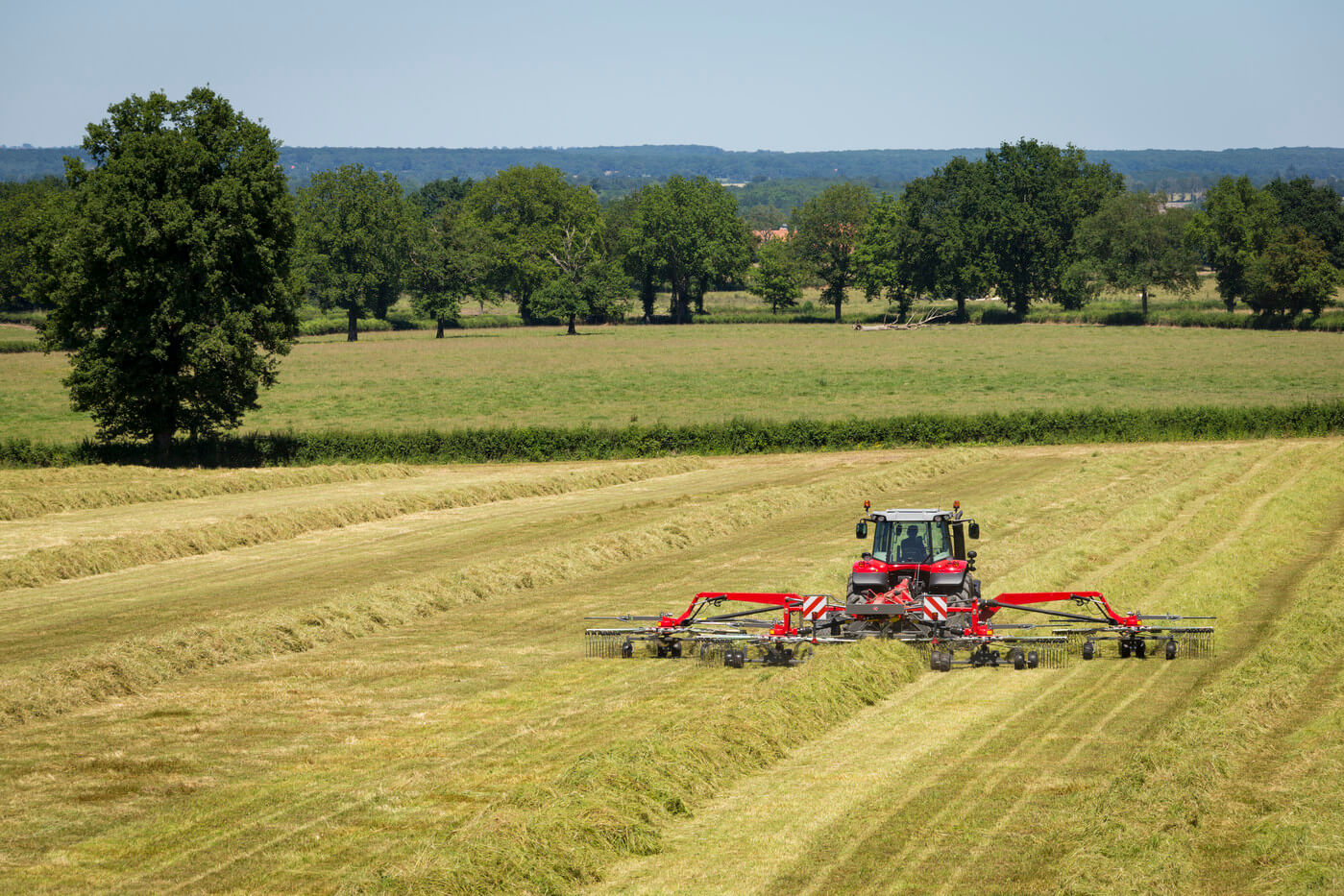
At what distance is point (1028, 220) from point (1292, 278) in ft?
97.9

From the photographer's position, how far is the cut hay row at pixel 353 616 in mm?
18047

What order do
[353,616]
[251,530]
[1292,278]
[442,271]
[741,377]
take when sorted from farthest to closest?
[442,271] < [1292,278] < [741,377] < [251,530] < [353,616]

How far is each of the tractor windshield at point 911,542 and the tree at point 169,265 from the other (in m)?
32.9

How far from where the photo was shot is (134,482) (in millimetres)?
41562

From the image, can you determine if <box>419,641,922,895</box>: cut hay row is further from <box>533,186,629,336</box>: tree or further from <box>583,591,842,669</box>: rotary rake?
<box>533,186,629,336</box>: tree

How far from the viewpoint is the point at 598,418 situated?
62.7 metres

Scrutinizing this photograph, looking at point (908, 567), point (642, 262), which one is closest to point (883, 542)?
point (908, 567)

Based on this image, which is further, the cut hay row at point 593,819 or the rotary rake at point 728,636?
the rotary rake at point 728,636

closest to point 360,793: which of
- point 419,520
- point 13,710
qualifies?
point 13,710

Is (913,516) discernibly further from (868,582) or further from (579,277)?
(579,277)

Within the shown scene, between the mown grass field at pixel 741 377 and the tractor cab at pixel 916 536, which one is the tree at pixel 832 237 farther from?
the tractor cab at pixel 916 536

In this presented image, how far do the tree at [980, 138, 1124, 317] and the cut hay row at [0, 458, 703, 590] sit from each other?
99.4 metres

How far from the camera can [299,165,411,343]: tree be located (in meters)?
117

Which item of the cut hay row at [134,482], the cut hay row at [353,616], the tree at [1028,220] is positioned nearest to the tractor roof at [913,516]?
the cut hay row at [353,616]
